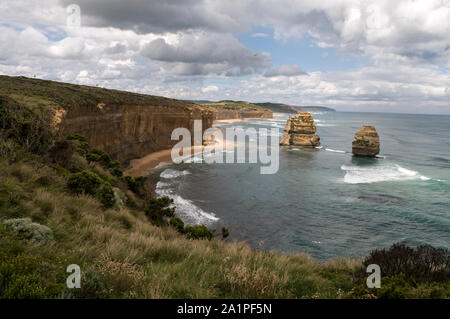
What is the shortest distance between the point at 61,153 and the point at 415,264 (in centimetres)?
1574

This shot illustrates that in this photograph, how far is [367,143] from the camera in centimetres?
5322

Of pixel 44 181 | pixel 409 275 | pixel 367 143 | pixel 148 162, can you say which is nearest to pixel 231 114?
pixel 367 143

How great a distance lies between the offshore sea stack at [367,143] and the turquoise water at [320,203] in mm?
6563

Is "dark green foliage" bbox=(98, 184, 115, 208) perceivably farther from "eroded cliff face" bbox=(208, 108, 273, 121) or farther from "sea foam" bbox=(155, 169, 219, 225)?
"eroded cliff face" bbox=(208, 108, 273, 121)

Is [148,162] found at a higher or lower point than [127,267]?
lower

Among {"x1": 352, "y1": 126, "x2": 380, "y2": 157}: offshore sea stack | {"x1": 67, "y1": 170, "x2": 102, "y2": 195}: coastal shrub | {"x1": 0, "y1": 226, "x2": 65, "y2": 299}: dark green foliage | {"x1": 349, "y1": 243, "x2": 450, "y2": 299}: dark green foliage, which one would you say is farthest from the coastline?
{"x1": 352, "y1": 126, "x2": 380, "y2": 157}: offshore sea stack

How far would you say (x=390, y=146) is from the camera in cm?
6762

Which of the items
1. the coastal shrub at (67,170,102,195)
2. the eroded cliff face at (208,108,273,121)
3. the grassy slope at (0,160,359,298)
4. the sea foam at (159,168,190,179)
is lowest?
the sea foam at (159,168,190,179)

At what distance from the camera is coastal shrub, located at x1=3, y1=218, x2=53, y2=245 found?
599 centimetres

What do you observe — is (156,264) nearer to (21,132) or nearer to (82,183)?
(82,183)

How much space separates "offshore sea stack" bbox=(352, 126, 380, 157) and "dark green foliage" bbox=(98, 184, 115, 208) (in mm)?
51188

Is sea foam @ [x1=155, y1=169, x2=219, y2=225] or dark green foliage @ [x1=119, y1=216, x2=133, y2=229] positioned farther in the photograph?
sea foam @ [x1=155, y1=169, x2=219, y2=225]
